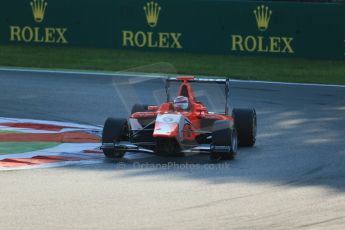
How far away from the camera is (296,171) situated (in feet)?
36.7

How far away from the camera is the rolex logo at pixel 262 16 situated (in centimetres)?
2397

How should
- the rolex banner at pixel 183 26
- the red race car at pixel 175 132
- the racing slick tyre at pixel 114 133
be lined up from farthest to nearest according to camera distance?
the rolex banner at pixel 183 26
the racing slick tyre at pixel 114 133
the red race car at pixel 175 132

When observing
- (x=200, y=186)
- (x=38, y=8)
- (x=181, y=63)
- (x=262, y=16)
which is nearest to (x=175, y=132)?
(x=200, y=186)

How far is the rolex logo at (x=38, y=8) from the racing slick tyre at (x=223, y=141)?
14.5 metres

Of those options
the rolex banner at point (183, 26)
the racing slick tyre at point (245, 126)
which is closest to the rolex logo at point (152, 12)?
the rolex banner at point (183, 26)

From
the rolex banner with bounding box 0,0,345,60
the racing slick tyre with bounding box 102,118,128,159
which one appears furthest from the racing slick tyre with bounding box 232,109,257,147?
the rolex banner with bounding box 0,0,345,60

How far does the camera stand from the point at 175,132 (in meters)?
11.3

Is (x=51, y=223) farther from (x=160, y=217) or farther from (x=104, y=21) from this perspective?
(x=104, y=21)

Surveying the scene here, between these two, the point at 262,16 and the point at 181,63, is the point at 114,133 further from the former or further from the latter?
the point at 262,16

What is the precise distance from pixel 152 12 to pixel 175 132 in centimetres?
1387

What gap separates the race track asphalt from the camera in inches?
332

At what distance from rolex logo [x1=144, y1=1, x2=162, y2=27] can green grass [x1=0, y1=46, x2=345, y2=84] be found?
2.64 ft

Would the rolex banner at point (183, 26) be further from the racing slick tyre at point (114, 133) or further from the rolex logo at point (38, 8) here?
the racing slick tyre at point (114, 133)

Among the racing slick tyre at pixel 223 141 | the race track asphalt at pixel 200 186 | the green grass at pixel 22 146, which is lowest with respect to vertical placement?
the race track asphalt at pixel 200 186
